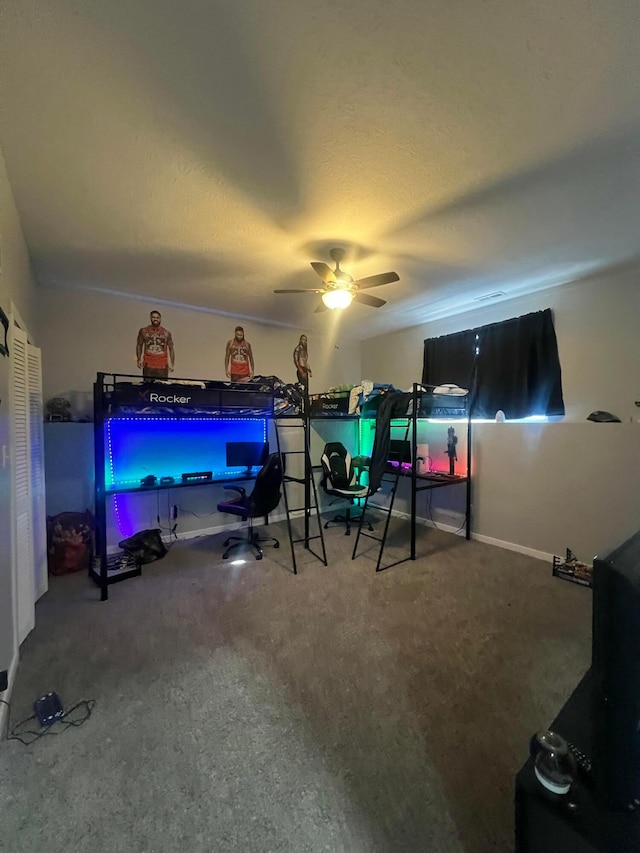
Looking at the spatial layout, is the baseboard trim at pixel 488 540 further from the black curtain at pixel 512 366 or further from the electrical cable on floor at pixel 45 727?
the electrical cable on floor at pixel 45 727

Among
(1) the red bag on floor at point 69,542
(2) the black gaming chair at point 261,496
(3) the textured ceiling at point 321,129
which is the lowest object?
(1) the red bag on floor at point 69,542

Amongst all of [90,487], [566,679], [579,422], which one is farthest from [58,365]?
[579,422]

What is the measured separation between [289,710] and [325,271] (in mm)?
2756

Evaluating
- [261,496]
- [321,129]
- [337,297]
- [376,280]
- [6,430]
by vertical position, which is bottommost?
[261,496]

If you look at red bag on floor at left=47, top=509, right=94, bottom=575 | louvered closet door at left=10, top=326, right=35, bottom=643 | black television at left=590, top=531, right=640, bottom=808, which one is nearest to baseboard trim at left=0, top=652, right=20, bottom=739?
louvered closet door at left=10, top=326, right=35, bottom=643

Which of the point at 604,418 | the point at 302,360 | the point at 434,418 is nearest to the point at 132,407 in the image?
the point at 302,360

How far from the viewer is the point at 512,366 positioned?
12.6ft

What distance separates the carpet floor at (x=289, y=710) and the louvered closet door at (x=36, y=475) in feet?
0.77

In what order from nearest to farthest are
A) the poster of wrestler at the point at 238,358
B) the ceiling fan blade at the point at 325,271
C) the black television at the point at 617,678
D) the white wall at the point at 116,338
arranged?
the black television at the point at 617,678, the ceiling fan blade at the point at 325,271, the white wall at the point at 116,338, the poster of wrestler at the point at 238,358

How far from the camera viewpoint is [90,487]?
3.48 metres

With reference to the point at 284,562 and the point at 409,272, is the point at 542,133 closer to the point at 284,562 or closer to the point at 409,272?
the point at 409,272

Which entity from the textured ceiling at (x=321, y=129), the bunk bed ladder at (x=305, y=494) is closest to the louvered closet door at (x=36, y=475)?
the textured ceiling at (x=321, y=129)

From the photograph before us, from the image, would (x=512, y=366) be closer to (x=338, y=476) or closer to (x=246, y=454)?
(x=338, y=476)

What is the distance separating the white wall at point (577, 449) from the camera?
3027 mm
